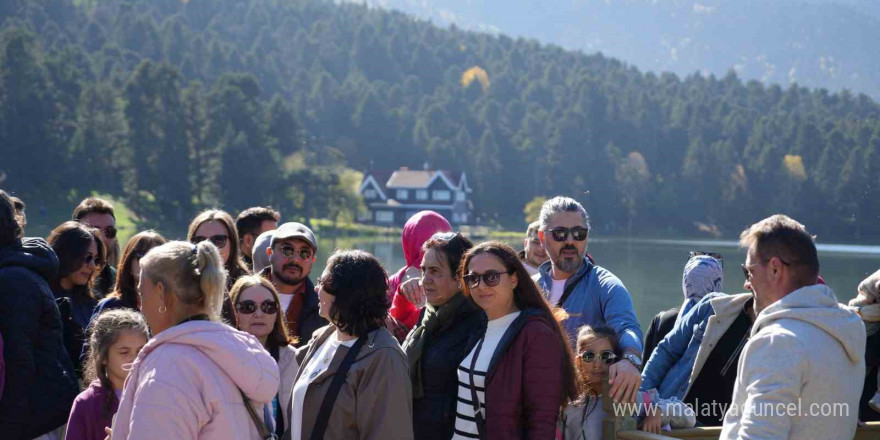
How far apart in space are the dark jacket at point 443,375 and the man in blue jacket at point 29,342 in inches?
65.7

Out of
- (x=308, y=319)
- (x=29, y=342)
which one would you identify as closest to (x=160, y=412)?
(x=29, y=342)

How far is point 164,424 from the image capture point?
9.45 ft

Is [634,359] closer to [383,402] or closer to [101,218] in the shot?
[383,402]

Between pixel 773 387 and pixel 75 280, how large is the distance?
3.59 m

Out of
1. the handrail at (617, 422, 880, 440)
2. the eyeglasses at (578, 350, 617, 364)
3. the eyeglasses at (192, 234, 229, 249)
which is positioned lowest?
the handrail at (617, 422, 880, 440)

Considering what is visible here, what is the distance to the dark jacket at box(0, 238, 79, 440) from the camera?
13.5 feet

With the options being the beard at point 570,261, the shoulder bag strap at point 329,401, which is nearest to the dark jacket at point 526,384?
the shoulder bag strap at point 329,401

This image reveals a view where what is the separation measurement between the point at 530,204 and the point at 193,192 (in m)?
31.8

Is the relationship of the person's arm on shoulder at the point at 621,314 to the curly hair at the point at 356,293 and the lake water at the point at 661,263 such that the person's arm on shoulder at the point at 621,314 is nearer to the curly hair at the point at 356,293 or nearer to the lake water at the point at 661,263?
the curly hair at the point at 356,293

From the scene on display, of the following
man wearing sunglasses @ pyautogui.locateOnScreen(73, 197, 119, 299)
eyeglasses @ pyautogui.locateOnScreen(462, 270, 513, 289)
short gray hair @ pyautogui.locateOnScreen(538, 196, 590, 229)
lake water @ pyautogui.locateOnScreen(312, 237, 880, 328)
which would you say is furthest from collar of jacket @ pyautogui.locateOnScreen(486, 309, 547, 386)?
lake water @ pyautogui.locateOnScreen(312, 237, 880, 328)

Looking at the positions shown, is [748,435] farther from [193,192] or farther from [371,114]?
[371,114]

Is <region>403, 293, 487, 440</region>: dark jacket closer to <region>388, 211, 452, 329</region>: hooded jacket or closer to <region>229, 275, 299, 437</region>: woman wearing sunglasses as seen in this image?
<region>229, 275, 299, 437</region>: woman wearing sunglasses

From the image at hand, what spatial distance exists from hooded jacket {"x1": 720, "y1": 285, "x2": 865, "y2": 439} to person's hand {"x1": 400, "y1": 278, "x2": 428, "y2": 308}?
77.2 inches

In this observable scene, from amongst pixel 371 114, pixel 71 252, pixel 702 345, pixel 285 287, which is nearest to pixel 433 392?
pixel 702 345
